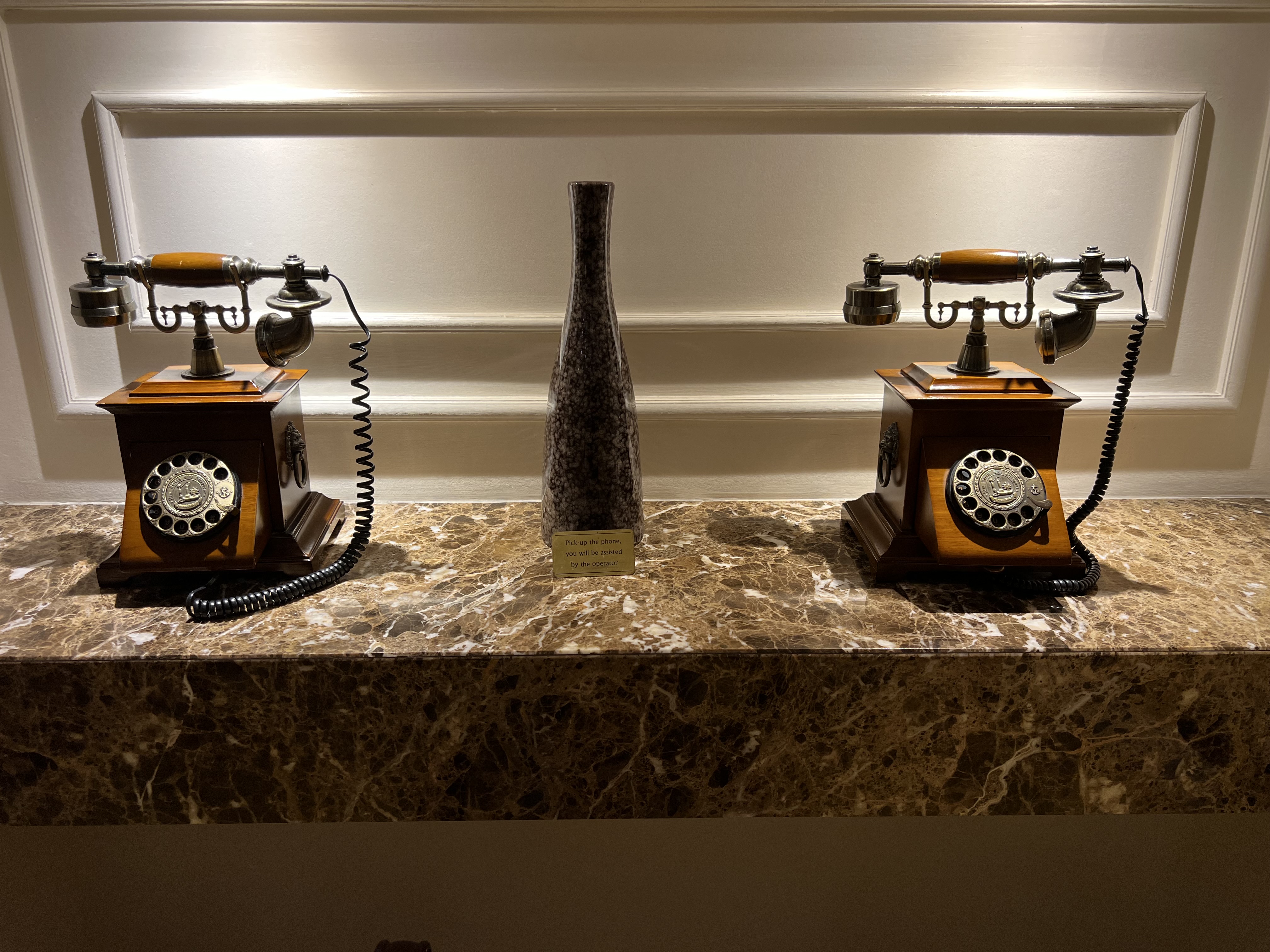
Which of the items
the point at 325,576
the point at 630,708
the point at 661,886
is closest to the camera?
the point at 630,708

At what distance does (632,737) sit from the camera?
1.05 meters

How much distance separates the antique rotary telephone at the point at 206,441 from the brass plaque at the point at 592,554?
318 millimetres

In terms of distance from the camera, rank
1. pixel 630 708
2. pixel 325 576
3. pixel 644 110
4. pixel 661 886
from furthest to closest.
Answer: pixel 661 886
pixel 644 110
pixel 325 576
pixel 630 708

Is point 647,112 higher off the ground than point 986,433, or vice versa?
point 647,112

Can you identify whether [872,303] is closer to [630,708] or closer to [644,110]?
[644,110]

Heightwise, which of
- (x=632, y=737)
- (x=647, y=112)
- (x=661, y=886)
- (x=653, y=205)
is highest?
(x=647, y=112)

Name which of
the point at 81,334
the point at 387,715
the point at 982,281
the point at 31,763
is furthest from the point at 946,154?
Answer: the point at 31,763

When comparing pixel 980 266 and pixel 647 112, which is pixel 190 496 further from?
pixel 980 266

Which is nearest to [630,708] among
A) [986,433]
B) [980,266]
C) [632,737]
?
[632,737]

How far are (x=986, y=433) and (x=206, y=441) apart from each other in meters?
0.97

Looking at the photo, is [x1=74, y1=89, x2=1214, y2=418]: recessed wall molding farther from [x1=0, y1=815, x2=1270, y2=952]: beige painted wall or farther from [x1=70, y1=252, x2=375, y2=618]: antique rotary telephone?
[x1=0, y1=815, x2=1270, y2=952]: beige painted wall

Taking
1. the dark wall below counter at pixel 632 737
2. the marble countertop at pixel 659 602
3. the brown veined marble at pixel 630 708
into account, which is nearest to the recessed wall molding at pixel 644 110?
the marble countertop at pixel 659 602

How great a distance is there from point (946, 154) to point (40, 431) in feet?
4.75

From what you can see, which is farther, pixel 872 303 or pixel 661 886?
pixel 661 886
